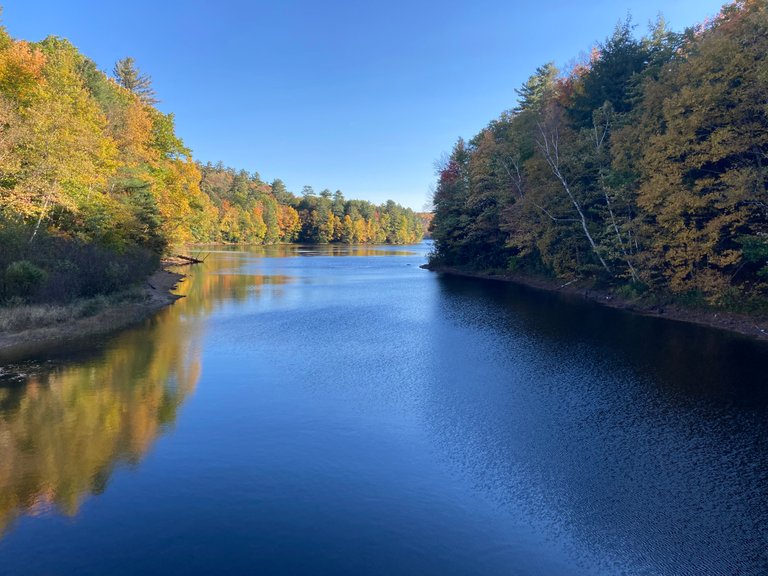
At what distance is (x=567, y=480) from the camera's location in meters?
8.31

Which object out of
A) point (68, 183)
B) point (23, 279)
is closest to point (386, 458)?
point (23, 279)

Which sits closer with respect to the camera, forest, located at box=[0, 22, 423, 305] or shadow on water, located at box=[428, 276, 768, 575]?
shadow on water, located at box=[428, 276, 768, 575]

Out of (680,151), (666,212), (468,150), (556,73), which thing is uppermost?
(556,73)

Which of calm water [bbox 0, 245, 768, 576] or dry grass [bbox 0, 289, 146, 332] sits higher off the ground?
dry grass [bbox 0, 289, 146, 332]

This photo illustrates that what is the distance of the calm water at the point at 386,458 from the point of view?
21.0 ft

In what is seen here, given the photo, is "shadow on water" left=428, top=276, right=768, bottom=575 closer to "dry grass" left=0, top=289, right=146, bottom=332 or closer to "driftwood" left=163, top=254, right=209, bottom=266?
"dry grass" left=0, top=289, right=146, bottom=332

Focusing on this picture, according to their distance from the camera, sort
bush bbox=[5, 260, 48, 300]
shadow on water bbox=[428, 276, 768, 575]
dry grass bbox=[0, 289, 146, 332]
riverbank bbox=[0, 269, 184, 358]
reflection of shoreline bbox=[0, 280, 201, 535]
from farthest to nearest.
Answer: bush bbox=[5, 260, 48, 300] < dry grass bbox=[0, 289, 146, 332] < riverbank bbox=[0, 269, 184, 358] < reflection of shoreline bbox=[0, 280, 201, 535] < shadow on water bbox=[428, 276, 768, 575]

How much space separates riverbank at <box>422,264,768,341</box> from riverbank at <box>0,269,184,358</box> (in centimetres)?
2640

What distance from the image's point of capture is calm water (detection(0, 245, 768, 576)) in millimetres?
6402

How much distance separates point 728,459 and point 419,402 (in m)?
6.54

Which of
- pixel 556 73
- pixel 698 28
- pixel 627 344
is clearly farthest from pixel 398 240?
pixel 627 344

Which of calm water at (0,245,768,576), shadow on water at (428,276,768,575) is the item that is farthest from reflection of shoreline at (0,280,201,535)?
shadow on water at (428,276,768,575)

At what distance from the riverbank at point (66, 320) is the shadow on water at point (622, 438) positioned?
14.3 m

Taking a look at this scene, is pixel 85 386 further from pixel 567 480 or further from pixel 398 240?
pixel 398 240
